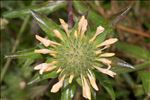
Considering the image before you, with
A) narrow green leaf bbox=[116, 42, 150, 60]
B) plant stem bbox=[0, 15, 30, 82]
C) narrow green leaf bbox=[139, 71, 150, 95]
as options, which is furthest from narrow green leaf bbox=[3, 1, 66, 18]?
narrow green leaf bbox=[139, 71, 150, 95]

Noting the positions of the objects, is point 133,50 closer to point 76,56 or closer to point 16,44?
point 16,44

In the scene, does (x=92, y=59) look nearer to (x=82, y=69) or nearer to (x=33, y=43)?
(x=82, y=69)

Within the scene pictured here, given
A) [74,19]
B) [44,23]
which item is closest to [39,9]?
[74,19]

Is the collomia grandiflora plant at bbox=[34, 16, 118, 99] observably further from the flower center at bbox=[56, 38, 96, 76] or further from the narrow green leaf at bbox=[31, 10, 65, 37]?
the narrow green leaf at bbox=[31, 10, 65, 37]

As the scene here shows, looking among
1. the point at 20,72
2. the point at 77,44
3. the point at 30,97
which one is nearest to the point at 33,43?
the point at 20,72

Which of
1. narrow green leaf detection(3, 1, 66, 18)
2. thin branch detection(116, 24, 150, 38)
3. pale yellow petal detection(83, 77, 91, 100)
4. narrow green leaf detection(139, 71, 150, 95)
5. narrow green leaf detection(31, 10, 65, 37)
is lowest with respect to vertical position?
narrow green leaf detection(139, 71, 150, 95)

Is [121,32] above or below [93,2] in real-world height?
below

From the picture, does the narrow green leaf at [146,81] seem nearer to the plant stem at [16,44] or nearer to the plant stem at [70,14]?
the plant stem at [70,14]

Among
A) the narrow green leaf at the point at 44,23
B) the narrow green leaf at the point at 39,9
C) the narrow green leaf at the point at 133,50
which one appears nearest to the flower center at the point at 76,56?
the narrow green leaf at the point at 44,23
